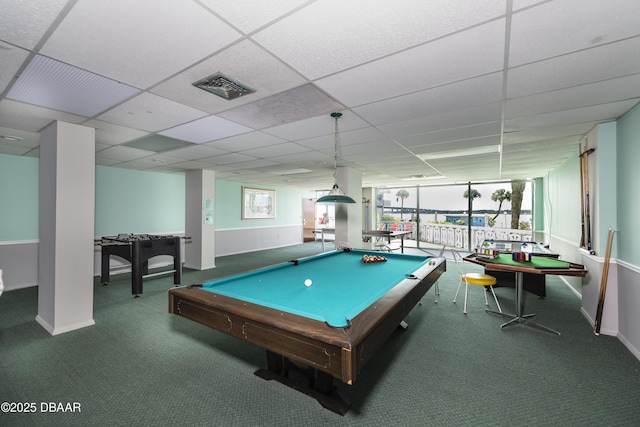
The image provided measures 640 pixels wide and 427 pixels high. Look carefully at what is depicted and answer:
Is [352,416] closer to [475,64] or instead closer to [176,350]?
[176,350]

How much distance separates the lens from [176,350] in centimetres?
264

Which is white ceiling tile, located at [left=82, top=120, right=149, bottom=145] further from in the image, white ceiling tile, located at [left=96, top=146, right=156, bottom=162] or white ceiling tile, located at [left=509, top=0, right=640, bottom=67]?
white ceiling tile, located at [left=509, top=0, right=640, bottom=67]

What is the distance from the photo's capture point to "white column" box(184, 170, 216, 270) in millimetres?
6391

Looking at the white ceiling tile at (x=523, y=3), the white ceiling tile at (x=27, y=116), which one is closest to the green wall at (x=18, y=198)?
the white ceiling tile at (x=27, y=116)

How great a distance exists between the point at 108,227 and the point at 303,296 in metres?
5.76

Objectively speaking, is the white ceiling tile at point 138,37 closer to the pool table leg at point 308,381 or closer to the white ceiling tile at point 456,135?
the pool table leg at point 308,381

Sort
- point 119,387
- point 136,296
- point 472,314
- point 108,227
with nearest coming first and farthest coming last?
point 119,387, point 472,314, point 136,296, point 108,227

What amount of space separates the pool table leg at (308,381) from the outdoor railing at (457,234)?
639 centimetres

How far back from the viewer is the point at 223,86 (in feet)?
7.18

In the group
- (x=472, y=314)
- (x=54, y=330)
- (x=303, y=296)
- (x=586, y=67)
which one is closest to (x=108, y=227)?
(x=54, y=330)

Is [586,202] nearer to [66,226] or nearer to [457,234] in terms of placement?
[66,226]

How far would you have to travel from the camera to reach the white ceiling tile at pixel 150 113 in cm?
251

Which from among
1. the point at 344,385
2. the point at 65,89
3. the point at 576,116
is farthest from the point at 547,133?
the point at 65,89

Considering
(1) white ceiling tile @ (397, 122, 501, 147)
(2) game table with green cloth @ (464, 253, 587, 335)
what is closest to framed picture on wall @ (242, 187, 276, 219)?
(1) white ceiling tile @ (397, 122, 501, 147)
